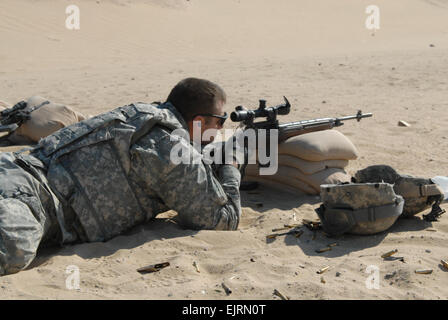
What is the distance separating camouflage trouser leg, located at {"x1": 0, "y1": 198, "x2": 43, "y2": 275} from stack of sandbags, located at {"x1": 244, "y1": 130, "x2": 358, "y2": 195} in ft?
7.58

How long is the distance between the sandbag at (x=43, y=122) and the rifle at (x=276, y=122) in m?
2.54

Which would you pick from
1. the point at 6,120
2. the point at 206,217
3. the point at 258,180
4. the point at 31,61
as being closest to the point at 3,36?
the point at 31,61

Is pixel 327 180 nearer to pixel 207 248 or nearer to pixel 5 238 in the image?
pixel 207 248

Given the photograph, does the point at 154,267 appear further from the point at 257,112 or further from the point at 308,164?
the point at 308,164

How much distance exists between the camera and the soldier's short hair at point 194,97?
3.59 meters

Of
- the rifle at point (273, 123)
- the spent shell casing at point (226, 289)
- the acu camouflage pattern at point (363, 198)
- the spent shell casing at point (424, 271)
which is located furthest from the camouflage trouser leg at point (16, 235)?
the spent shell casing at point (424, 271)

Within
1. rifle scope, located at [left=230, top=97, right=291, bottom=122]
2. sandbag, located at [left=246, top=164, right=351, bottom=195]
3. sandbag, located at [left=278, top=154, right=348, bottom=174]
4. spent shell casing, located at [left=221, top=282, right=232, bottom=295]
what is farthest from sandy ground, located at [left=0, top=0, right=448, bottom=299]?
rifle scope, located at [left=230, top=97, right=291, bottom=122]

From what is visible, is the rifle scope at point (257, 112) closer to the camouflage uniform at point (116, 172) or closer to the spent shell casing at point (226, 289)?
the camouflage uniform at point (116, 172)

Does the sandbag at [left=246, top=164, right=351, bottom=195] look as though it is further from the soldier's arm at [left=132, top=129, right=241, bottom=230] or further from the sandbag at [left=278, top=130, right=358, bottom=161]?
the soldier's arm at [left=132, top=129, right=241, bottom=230]

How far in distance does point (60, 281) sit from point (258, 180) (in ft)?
7.87

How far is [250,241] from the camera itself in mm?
3613

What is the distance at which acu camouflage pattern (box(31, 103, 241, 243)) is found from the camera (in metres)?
3.35

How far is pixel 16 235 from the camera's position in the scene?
9.91 feet
